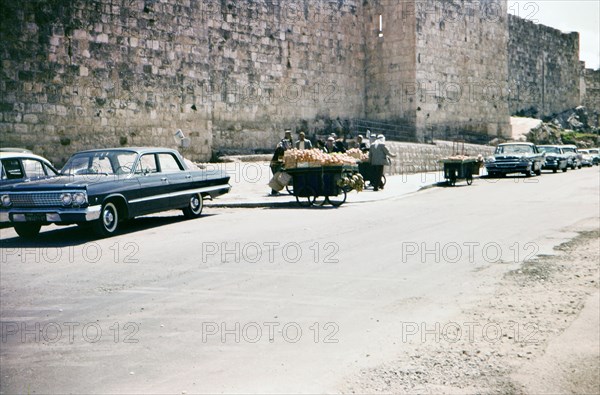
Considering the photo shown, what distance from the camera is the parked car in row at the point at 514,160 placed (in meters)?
26.6

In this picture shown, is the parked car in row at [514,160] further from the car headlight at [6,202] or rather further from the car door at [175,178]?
the car headlight at [6,202]

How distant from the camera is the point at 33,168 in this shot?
43.7 feet

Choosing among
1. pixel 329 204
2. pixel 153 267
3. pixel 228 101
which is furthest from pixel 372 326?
pixel 228 101

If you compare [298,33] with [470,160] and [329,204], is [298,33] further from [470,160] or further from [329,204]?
[329,204]

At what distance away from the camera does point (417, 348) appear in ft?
17.6

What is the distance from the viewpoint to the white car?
41.9ft

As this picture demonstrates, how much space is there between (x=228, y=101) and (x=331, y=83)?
633 centimetres

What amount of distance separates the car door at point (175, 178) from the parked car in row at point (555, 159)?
22.4 meters

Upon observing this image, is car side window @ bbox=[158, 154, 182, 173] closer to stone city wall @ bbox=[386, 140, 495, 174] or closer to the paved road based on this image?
the paved road

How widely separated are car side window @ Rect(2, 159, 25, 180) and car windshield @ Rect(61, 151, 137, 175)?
1.43 meters

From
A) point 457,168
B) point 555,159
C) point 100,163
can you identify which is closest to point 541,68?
point 555,159

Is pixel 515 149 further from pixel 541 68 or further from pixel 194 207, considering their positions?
pixel 541 68

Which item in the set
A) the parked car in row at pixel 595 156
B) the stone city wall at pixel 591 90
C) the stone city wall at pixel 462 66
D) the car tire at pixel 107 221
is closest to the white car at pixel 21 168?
the car tire at pixel 107 221

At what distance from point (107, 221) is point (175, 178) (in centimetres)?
208
